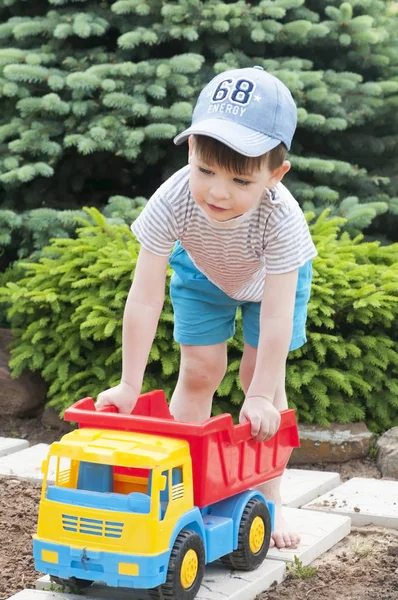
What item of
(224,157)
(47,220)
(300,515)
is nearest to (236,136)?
(224,157)

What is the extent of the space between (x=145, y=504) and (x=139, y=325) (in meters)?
0.62

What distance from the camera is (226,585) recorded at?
8.96ft

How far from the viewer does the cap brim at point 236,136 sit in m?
2.52

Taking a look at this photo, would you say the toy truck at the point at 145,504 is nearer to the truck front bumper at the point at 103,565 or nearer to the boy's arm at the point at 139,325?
the truck front bumper at the point at 103,565

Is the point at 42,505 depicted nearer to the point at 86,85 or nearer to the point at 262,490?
the point at 262,490

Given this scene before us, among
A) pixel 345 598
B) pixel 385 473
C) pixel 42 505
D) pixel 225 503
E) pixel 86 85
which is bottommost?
pixel 385 473

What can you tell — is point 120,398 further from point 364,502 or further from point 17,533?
point 364,502

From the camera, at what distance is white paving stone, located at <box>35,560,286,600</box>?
2656 mm

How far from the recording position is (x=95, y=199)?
575cm

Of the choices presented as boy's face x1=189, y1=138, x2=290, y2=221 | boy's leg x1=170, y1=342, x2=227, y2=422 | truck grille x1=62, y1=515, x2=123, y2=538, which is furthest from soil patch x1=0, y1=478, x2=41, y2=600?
boy's face x1=189, y1=138, x2=290, y2=221

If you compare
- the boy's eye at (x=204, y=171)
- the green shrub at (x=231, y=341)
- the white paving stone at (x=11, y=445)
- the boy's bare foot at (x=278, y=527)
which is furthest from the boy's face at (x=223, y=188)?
the white paving stone at (x=11, y=445)

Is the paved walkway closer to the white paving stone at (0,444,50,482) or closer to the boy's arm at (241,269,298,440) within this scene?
the white paving stone at (0,444,50,482)

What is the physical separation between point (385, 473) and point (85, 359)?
1.58 meters

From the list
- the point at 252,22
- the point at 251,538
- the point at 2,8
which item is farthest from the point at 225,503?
the point at 2,8
